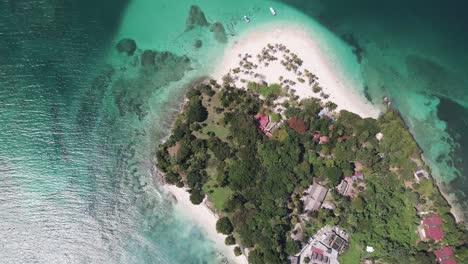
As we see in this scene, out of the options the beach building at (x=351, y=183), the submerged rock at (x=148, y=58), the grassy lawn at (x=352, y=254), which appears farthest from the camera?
the submerged rock at (x=148, y=58)

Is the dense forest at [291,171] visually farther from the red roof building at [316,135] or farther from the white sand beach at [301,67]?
the white sand beach at [301,67]

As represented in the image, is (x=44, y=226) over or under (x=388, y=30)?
under

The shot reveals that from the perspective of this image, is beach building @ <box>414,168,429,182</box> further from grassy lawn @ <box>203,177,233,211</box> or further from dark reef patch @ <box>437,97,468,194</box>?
grassy lawn @ <box>203,177,233,211</box>

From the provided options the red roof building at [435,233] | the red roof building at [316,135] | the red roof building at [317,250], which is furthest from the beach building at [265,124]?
the red roof building at [435,233]

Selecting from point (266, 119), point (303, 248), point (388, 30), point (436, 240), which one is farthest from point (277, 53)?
point (436, 240)

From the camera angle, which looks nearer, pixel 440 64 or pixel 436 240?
pixel 436 240

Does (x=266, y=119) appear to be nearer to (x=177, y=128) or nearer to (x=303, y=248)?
(x=177, y=128)
